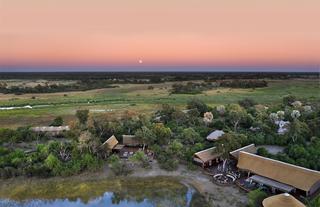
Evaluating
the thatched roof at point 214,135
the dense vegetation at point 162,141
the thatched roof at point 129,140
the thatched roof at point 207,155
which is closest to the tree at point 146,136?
the dense vegetation at point 162,141

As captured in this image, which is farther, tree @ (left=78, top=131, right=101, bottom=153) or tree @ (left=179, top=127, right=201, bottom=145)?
tree @ (left=179, top=127, right=201, bottom=145)

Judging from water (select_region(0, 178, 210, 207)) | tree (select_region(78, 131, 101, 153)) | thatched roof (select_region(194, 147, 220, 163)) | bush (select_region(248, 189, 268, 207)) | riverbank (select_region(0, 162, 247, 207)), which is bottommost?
water (select_region(0, 178, 210, 207))

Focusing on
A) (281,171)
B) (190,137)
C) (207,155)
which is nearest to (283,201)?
(281,171)

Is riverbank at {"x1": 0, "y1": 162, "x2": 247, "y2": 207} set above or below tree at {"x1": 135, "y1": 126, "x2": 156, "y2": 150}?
below

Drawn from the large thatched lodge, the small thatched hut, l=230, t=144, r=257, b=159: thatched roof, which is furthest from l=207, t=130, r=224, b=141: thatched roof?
the small thatched hut

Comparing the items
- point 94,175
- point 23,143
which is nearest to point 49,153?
point 94,175

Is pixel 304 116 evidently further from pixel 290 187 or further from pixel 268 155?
pixel 290 187

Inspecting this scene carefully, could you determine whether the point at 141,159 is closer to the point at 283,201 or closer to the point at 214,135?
the point at 214,135

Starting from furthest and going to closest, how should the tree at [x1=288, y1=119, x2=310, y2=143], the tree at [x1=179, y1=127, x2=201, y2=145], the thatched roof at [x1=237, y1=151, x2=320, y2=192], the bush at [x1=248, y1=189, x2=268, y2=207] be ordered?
the tree at [x1=179, y1=127, x2=201, y2=145] → the tree at [x1=288, y1=119, x2=310, y2=143] → the thatched roof at [x1=237, y1=151, x2=320, y2=192] → the bush at [x1=248, y1=189, x2=268, y2=207]

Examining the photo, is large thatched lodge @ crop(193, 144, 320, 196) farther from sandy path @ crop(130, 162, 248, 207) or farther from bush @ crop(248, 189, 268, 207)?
bush @ crop(248, 189, 268, 207)
